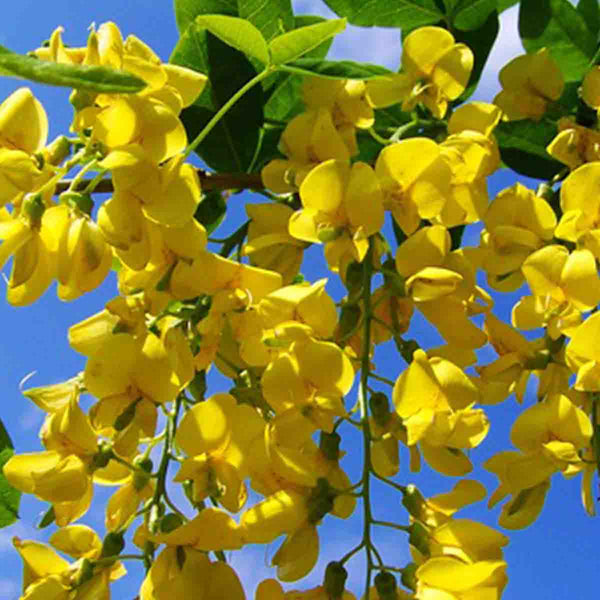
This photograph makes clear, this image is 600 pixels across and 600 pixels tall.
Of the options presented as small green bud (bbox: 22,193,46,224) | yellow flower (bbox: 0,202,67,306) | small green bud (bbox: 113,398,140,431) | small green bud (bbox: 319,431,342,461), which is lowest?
small green bud (bbox: 113,398,140,431)

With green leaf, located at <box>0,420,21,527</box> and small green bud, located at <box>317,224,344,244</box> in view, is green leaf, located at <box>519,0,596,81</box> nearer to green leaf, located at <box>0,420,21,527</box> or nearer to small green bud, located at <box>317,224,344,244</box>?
small green bud, located at <box>317,224,344,244</box>

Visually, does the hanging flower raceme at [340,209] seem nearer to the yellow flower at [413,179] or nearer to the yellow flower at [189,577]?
the yellow flower at [413,179]

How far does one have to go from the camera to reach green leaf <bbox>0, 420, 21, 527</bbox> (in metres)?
0.91

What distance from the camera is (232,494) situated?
0.74 meters

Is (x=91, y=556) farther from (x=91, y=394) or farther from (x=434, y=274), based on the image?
(x=434, y=274)

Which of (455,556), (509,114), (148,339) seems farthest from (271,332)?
(509,114)

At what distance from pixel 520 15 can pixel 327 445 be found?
1.65 ft

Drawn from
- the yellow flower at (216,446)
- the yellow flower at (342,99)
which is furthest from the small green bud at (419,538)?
the yellow flower at (342,99)

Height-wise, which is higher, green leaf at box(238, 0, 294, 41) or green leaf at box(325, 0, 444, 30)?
green leaf at box(325, 0, 444, 30)

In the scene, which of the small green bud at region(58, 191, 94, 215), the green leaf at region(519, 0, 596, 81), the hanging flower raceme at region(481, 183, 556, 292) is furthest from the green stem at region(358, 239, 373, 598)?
the green leaf at region(519, 0, 596, 81)

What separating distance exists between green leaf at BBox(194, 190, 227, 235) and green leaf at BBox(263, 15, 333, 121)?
11cm

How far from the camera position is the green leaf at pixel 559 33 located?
1.03 m

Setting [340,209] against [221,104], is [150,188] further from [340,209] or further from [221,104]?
[221,104]

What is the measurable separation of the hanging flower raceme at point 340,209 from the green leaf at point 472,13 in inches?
11.6
